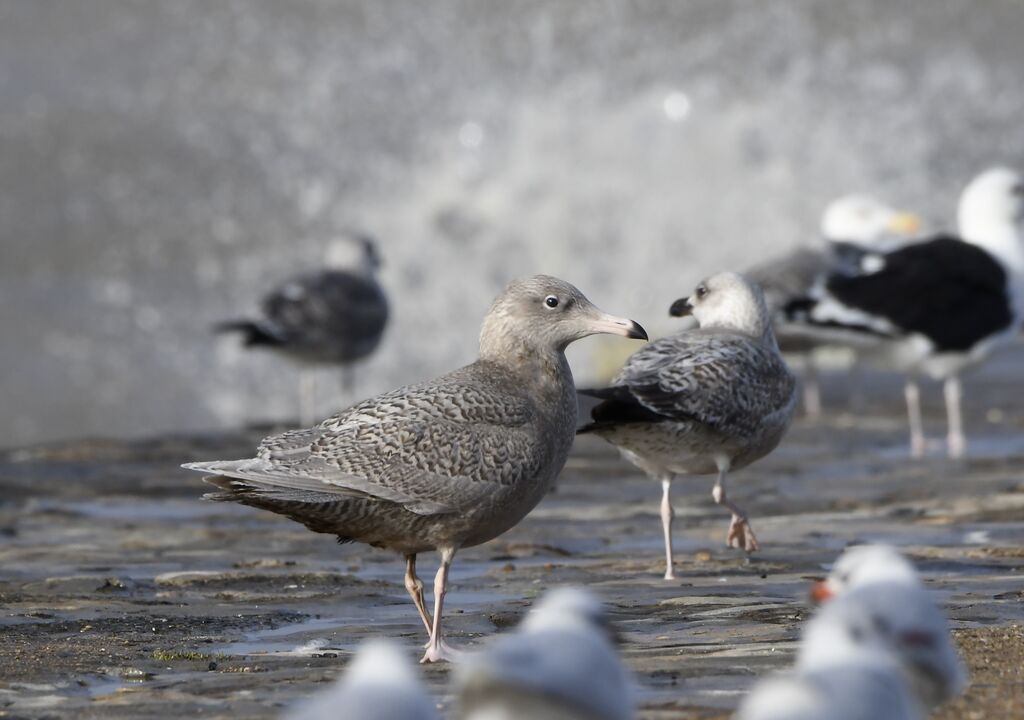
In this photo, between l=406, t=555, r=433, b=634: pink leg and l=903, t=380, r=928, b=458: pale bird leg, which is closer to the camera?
l=406, t=555, r=433, b=634: pink leg

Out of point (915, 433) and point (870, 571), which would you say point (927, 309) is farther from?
point (870, 571)

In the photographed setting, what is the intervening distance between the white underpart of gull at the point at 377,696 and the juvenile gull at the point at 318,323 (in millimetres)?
13163

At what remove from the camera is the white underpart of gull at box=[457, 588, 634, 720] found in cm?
339

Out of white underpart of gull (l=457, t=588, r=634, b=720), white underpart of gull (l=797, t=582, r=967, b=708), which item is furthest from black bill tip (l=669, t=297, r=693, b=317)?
white underpart of gull (l=457, t=588, r=634, b=720)

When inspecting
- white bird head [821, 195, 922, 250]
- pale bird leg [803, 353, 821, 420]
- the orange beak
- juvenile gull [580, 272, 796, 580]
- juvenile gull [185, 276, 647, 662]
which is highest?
white bird head [821, 195, 922, 250]

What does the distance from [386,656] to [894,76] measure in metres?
27.0

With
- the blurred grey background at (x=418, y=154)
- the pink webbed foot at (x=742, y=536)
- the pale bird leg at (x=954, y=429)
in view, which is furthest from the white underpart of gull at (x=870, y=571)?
the blurred grey background at (x=418, y=154)

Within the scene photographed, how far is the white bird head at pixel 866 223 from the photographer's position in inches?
734

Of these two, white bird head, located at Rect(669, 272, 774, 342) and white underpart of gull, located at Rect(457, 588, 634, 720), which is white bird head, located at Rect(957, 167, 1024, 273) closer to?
white bird head, located at Rect(669, 272, 774, 342)

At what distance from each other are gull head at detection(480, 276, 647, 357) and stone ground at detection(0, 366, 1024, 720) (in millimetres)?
1030

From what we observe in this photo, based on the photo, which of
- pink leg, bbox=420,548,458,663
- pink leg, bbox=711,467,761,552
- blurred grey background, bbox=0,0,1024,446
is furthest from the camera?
blurred grey background, bbox=0,0,1024,446

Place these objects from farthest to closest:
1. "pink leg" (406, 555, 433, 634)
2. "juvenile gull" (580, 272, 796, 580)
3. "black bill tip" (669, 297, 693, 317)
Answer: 1. "black bill tip" (669, 297, 693, 317)
2. "juvenile gull" (580, 272, 796, 580)
3. "pink leg" (406, 555, 433, 634)

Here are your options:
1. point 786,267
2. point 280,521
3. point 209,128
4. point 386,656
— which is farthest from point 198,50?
point 386,656

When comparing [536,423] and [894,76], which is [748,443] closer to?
[536,423]
